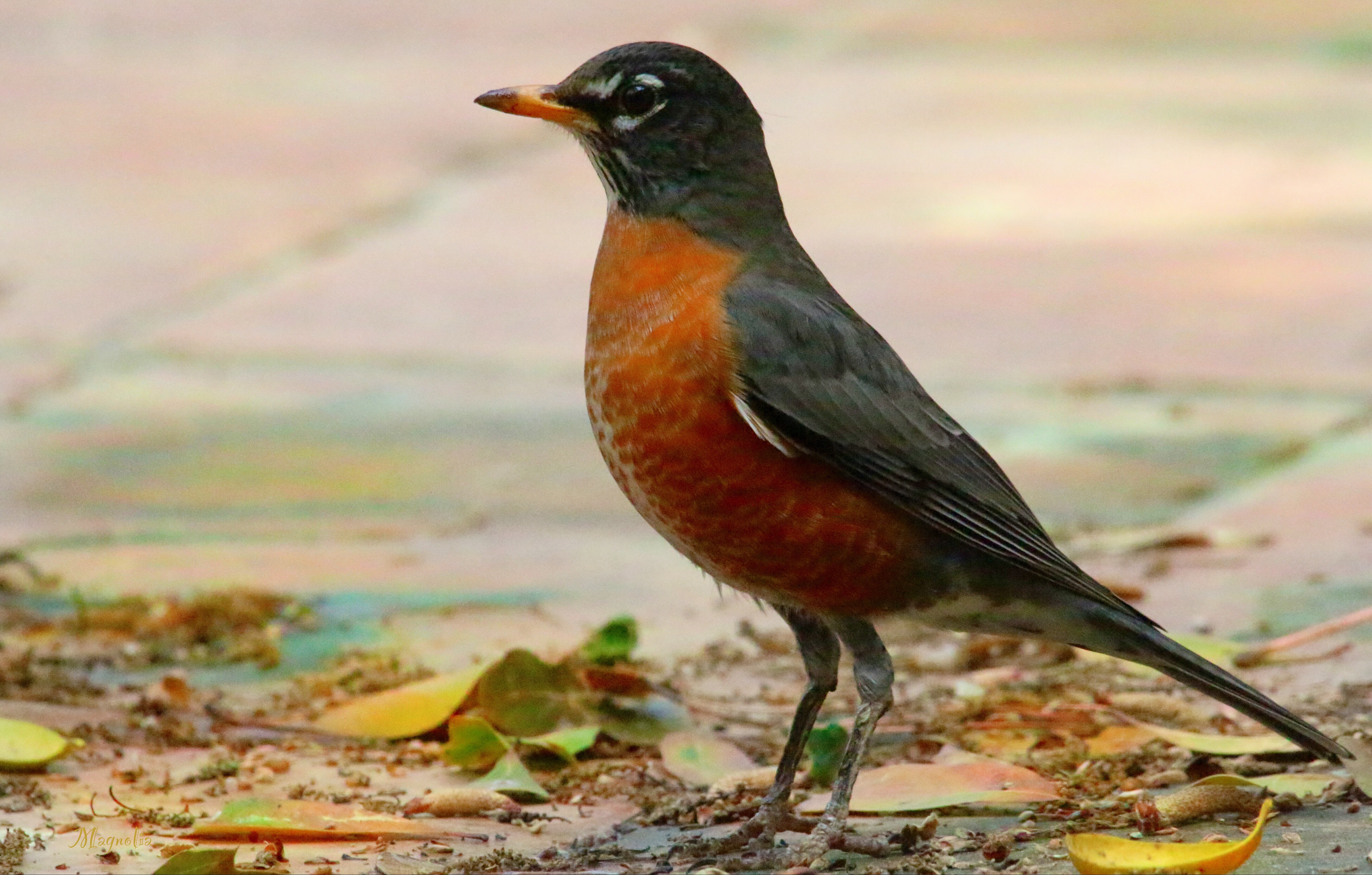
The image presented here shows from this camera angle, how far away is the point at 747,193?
429 centimetres

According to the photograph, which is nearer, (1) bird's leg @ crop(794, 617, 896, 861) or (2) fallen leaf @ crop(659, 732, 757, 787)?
(1) bird's leg @ crop(794, 617, 896, 861)

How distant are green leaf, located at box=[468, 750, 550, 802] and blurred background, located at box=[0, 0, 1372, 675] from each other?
0.94m

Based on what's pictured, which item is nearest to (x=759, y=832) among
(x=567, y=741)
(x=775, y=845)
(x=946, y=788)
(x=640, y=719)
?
(x=775, y=845)

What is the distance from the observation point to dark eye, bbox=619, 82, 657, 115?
4.30m

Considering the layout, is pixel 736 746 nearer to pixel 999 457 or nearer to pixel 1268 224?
pixel 999 457

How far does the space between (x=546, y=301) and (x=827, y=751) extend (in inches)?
179

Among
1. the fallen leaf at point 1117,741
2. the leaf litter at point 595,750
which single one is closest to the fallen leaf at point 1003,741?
the leaf litter at point 595,750

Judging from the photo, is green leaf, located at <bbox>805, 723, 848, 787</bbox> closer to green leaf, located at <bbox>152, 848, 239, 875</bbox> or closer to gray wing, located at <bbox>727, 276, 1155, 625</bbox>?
gray wing, located at <bbox>727, 276, 1155, 625</bbox>

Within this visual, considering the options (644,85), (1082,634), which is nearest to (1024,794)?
(1082,634)

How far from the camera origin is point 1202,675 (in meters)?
3.83

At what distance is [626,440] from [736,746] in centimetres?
89

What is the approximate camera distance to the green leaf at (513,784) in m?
4.03

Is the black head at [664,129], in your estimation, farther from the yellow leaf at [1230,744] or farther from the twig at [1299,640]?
the twig at [1299,640]

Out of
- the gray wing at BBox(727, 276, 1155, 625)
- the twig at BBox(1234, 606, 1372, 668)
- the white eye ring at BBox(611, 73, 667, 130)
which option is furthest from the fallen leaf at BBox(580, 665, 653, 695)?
the twig at BBox(1234, 606, 1372, 668)
